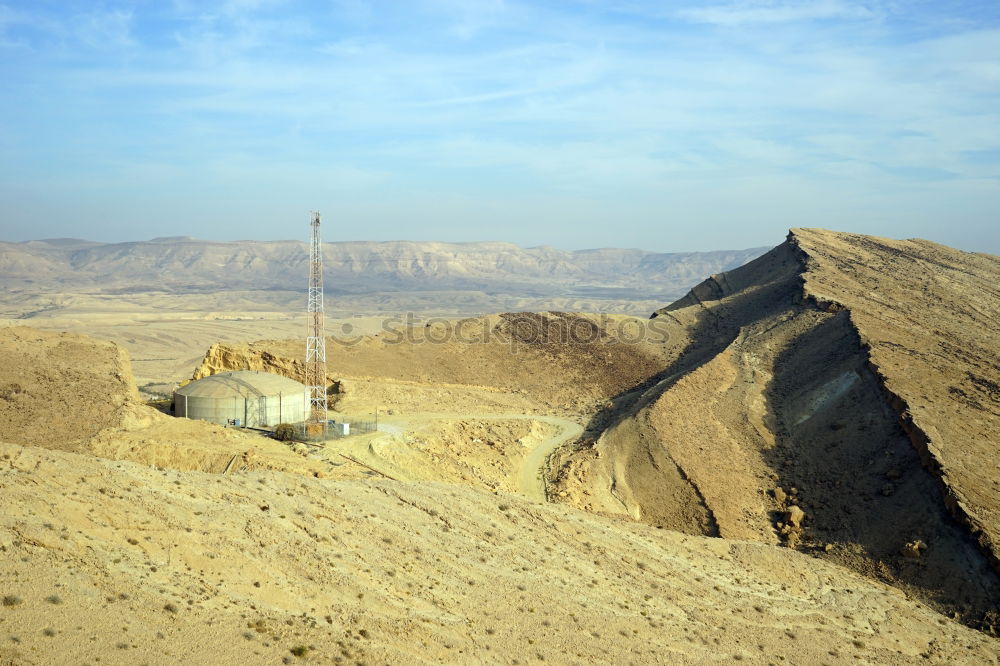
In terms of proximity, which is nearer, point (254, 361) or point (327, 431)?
point (327, 431)

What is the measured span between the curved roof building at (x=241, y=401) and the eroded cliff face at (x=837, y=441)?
1300 centimetres

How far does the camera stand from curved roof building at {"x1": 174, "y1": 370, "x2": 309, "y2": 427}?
36188 mm

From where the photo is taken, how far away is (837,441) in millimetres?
37281

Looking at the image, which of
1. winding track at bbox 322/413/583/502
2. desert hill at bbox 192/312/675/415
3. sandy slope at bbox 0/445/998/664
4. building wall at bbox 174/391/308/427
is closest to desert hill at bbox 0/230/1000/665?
sandy slope at bbox 0/445/998/664

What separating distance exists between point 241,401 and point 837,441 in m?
27.1

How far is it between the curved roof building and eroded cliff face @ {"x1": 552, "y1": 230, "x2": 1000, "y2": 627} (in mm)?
13004

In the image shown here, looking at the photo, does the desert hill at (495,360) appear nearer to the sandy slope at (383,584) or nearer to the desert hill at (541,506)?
the desert hill at (541,506)

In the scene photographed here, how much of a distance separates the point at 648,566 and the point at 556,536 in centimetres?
311

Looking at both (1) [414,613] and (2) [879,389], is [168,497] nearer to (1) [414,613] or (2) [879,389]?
(1) [414,613]

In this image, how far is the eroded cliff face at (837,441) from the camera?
2895cm

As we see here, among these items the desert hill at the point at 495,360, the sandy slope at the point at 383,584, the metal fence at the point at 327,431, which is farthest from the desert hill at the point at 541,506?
the metal fence at the point at 327,431

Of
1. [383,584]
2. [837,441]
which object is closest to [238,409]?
[383,584]

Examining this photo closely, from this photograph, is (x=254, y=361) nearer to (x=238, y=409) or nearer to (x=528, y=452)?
(x=238, y=409)

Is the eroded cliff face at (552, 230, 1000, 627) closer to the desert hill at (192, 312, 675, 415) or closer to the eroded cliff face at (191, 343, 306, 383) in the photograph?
the desert hill at (192, 312, 675, 415)
